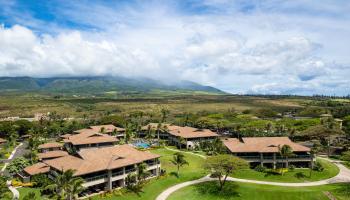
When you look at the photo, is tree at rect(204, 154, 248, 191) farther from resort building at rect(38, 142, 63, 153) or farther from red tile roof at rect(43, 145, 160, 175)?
resort building at rect(38, 142, 63, 153)

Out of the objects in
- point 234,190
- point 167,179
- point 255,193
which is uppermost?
point 167,179

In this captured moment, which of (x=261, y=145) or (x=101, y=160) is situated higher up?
(x=261, y=145)

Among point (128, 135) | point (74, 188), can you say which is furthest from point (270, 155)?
point (128, 135)

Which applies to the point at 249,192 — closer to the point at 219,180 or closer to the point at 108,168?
the point at 219,180

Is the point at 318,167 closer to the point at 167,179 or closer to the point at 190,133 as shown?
the point at 167,179

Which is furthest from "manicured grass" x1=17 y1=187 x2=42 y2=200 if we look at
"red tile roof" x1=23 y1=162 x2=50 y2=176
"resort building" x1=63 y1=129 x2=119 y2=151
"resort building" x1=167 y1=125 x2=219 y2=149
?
"resort building" x1=167 y1=125 x2=219 y2=149

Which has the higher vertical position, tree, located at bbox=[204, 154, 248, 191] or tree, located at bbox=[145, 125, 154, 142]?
tree, located at bbox=[204, 154, 248, 191]
